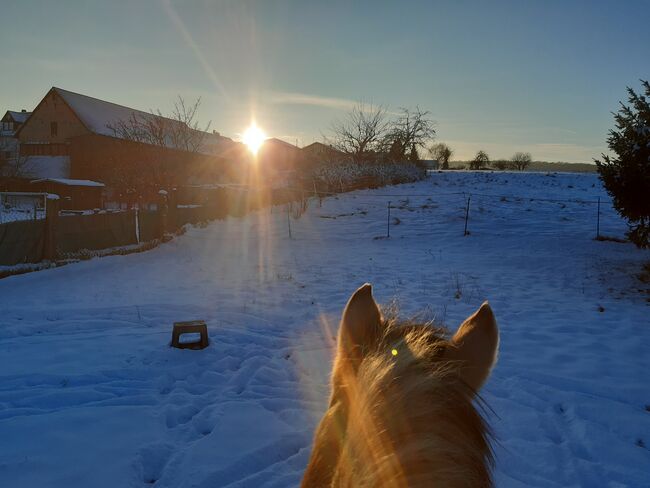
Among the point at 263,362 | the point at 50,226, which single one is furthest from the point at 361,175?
the point at 263,362

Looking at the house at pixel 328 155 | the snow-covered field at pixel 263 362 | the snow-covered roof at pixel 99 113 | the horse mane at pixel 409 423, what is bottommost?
the snow-covered field at pixel 263 362

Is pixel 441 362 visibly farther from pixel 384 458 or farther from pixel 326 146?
pixel 326 146

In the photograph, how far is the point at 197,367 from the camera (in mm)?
4672

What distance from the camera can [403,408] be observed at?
0.83m

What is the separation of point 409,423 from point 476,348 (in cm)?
42

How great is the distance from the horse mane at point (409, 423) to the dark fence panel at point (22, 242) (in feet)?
35.6

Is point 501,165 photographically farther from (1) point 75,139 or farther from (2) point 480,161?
(1) point 75,139

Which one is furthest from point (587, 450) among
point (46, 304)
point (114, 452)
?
point (46, 304)

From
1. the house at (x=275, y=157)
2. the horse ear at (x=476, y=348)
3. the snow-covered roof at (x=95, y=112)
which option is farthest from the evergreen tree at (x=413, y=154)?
the horse ear at (x=476, y=348)

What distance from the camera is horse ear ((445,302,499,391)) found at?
1.11 meters

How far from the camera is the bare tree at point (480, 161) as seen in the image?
65994 mm

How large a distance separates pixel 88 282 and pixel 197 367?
5.60 m

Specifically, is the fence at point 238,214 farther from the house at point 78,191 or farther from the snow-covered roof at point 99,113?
the snow-covered roof at point 99,113

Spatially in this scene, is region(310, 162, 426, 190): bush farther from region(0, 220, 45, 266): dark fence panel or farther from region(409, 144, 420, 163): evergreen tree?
region(0, 220, 45, 266): dark fence panel
